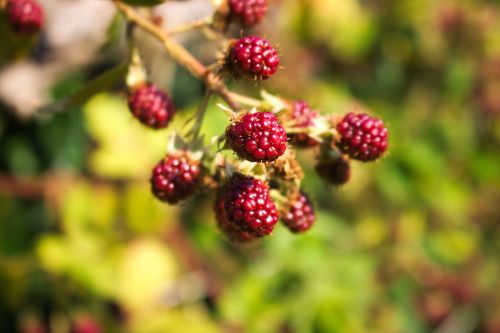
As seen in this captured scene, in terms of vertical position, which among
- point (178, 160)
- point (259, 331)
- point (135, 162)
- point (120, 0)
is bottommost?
point (259, 331)

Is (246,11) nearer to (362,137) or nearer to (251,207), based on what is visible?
(362,137)

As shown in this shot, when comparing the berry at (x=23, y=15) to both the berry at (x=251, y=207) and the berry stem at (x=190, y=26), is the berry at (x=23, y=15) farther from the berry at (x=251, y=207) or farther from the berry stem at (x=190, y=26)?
the berry at (x=251, y=207)

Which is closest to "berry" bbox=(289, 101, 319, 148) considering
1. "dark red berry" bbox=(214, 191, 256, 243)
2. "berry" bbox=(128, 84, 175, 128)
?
"dark red berry" bbox=(214, 191, 256, 243)

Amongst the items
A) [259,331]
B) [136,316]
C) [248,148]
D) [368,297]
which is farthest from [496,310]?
[248,148]

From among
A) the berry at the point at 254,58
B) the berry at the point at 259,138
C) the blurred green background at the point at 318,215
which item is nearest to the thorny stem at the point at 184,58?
the berry at the point at 254,58

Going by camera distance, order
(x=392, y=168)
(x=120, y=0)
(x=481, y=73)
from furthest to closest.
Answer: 1. (x=481, y=73)
2. (x=392, y=168)
3. (x=120, y=0)

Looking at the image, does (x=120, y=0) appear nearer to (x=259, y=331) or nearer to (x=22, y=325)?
(x=259, y=331)
